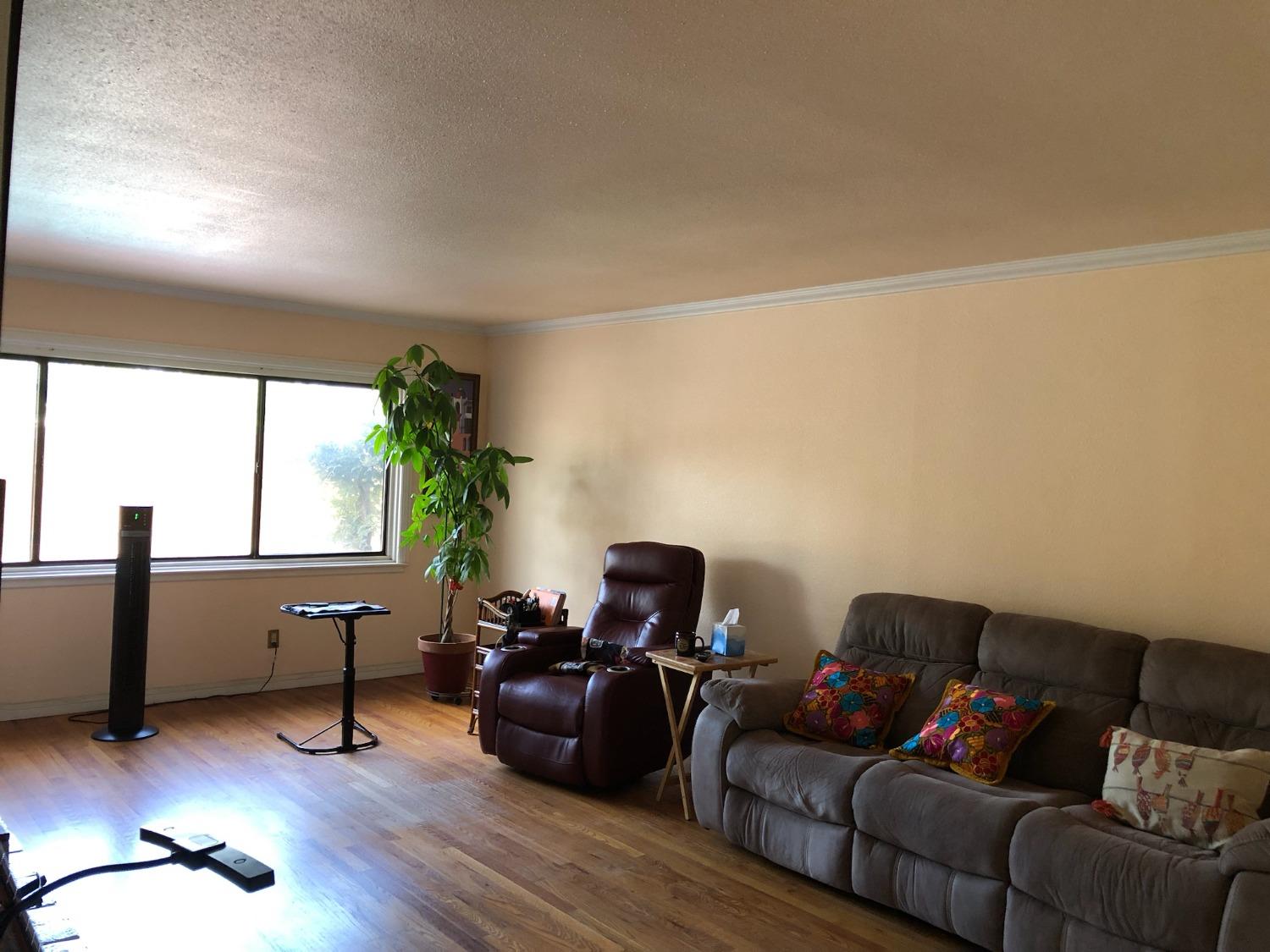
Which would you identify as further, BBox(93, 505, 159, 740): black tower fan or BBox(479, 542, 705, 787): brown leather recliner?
BBox(93, 505, 159, 740): black tower fan

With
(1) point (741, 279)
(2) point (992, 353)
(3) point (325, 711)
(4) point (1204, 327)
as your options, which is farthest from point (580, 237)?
(3) point (325, 711)

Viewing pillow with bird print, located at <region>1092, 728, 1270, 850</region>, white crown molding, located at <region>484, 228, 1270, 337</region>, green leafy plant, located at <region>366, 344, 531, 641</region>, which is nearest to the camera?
pillow with bird print, located at <region>1092, 728, 1270, 850</region>

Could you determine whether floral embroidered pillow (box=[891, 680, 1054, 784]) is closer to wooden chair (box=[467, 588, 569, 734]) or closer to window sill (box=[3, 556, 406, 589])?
wooden chair (box=[467, 588, 569, 734])

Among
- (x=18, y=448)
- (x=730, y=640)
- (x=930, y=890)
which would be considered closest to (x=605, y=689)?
(x=730, y=640)

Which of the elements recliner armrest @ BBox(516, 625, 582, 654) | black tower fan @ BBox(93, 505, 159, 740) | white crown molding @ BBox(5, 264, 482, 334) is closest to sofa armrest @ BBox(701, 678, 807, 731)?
recliner armrest @ BBox(516, 625, 582, 654)

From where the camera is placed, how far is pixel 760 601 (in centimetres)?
511

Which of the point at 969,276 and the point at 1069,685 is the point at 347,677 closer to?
the point at 1069,685

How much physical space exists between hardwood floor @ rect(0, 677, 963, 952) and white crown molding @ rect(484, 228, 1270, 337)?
2.52m

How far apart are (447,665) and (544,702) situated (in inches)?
66.2

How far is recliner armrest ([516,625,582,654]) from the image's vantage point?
16.5 ft

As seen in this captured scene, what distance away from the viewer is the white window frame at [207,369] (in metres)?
5.32

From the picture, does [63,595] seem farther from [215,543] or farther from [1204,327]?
[1204,327]

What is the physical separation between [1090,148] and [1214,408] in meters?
1.42

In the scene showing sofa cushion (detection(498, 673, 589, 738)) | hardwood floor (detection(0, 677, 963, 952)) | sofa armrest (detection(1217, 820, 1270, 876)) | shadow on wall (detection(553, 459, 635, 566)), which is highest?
shadow on wall (detection(553, 459, 635, 566))
